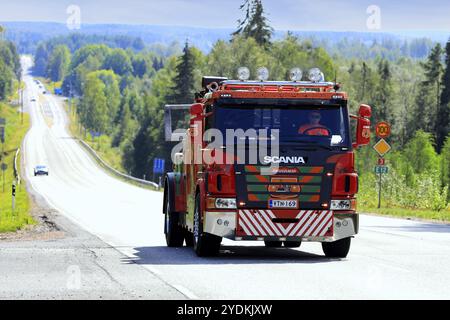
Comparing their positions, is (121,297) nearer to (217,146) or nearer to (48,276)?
(48,276)

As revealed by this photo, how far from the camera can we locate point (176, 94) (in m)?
118

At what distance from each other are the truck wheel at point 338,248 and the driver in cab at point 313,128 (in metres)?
1.87

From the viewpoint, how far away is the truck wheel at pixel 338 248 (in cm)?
1811

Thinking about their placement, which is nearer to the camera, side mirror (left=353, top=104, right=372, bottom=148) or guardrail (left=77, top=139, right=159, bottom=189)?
side mirror (left=353, top=104, right=372, bottom=148)

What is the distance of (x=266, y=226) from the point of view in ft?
57.3

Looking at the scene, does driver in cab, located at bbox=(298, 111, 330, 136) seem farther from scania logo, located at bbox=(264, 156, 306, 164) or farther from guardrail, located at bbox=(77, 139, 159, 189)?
guardrail, located at bbox=(77, 139, 159, 189)

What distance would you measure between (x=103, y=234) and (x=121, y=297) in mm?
14641

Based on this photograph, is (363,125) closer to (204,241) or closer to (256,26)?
(204,241)

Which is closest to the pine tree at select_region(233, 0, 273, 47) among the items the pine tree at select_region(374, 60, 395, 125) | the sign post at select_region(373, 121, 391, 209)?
the pine tree at select_region(374, 60, 395, 125)

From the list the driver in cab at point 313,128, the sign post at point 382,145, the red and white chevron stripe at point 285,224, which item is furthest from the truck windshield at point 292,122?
the sign post at point 382,145

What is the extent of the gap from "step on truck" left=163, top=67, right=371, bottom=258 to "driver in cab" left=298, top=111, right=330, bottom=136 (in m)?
0.02

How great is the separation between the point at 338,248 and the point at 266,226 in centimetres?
154

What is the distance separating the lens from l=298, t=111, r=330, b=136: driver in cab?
17609 millimetres

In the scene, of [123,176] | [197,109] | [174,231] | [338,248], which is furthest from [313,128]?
[123,176]
